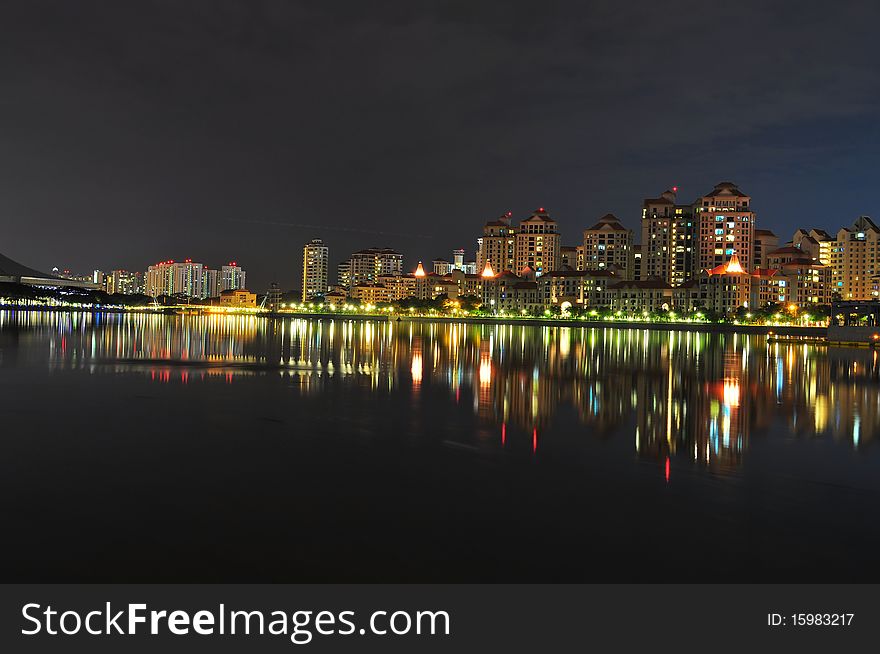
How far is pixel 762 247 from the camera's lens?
14900cm

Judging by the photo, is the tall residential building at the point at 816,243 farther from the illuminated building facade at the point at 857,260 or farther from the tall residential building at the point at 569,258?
the tall residential building at the point at 569,258

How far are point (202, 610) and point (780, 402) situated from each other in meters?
17.5

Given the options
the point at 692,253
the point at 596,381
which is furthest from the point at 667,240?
the point at 596,381

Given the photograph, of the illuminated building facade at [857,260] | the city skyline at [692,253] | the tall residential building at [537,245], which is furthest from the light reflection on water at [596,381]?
the illuminated building facade at [857,260]

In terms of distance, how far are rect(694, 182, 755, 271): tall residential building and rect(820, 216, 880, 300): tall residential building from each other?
34359 millimetres

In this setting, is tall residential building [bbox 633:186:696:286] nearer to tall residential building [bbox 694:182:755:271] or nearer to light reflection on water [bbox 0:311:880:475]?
tall residential building [bbox 694:182:755:271]

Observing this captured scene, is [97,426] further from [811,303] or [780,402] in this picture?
[811,303]

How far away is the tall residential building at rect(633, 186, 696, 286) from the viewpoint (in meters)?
154

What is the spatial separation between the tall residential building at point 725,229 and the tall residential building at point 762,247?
16.5ft

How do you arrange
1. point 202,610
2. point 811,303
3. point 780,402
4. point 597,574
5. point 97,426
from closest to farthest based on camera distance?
point 202,610, point 597,574, point 97,426, point 780,402, point 811,303

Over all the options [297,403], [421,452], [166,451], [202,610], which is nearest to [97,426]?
[166,451]

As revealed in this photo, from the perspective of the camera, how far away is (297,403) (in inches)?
719

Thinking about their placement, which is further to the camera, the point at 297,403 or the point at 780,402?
the point at 780,402

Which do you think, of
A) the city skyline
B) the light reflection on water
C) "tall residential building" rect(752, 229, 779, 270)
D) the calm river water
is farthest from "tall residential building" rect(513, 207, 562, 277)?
the calm river water
